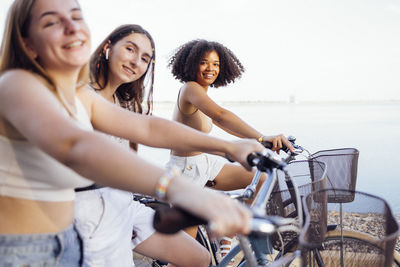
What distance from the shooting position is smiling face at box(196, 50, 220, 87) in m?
2.83

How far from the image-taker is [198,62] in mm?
2834

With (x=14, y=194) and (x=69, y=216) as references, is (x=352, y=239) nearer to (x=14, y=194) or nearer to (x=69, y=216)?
(x=69, y=216)

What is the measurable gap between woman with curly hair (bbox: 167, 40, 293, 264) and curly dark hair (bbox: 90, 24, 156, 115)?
1.44 ft

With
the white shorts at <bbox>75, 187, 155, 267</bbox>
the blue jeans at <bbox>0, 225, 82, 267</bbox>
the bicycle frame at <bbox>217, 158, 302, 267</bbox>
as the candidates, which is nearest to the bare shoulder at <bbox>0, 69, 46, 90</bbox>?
the blue jeans at <bbox>0, 225, 82, 267</bbox>

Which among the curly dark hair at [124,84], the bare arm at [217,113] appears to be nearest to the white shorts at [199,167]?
the bare arm at [217,113]

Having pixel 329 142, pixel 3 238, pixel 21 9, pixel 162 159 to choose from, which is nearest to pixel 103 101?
pixel 21 9

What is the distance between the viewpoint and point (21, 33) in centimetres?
108

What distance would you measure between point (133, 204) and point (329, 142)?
28.1 feet

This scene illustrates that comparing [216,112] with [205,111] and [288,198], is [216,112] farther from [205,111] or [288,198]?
[288,198]

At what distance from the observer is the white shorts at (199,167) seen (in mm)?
2510

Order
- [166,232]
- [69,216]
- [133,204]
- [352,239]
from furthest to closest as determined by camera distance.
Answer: [133,204] < [352,239] < [69,216] < [166,232]

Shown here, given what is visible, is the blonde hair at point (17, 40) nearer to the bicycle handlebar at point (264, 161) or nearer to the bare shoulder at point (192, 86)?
the bicycle handlebar at point (264, 161)

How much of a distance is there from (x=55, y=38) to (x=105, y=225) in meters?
0.79

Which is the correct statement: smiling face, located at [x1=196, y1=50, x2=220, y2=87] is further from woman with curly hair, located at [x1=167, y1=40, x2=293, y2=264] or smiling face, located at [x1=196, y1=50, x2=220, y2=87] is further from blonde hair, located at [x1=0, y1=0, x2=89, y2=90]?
blonde hair, located at [x1=0, y1=0, x2=89, y2=90]
